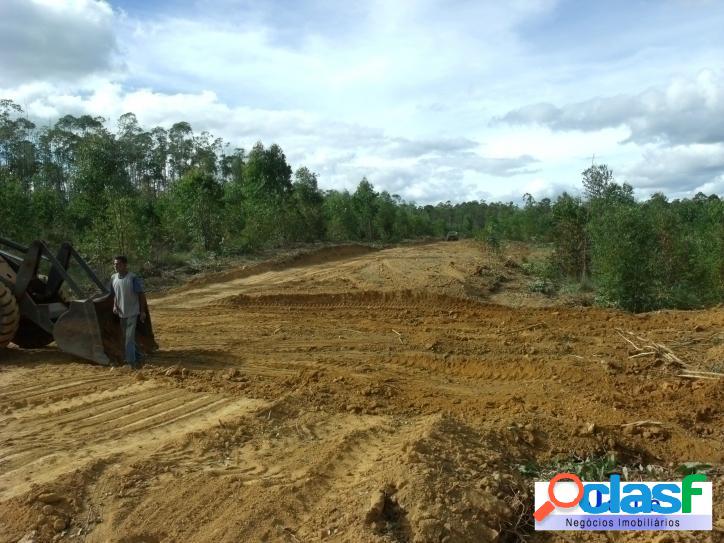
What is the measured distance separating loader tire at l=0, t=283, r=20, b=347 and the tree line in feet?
30.1

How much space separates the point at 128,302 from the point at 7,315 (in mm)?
1552

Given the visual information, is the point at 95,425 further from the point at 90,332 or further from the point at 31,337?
the point at 31,337

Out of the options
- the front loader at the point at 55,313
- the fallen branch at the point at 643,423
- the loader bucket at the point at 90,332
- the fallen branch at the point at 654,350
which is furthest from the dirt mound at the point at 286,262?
the fallen branch at the point at 643,423

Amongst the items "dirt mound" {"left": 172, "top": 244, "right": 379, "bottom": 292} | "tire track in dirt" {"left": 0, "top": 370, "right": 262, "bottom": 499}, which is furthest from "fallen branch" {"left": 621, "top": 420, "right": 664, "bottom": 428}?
"dirt mound" {"left": 172, "top": 244, "right": 379, "bottom": 292}

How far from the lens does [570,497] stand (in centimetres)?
436

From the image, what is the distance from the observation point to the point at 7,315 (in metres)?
7.45

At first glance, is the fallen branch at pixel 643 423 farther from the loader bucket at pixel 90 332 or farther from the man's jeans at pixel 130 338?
the loader bucket at pixel 90 332

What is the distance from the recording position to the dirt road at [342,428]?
155 inches

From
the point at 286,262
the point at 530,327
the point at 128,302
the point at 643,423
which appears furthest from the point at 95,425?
the point at 286,262

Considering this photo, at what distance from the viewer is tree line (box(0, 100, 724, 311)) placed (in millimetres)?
14883

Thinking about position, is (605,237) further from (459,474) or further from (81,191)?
(81,191)

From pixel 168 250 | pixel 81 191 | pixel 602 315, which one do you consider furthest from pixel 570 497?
pixel 168 250

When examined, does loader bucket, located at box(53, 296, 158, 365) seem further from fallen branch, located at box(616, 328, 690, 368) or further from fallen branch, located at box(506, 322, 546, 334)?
Result: fallen branch, located at box(616, 328, 690, 368)

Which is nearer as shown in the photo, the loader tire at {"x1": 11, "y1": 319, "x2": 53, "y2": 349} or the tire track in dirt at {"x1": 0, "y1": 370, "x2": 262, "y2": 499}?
the tire track in dirt at {"x1": 0, "y1": 370, "x2": 262, "y2": 499}
